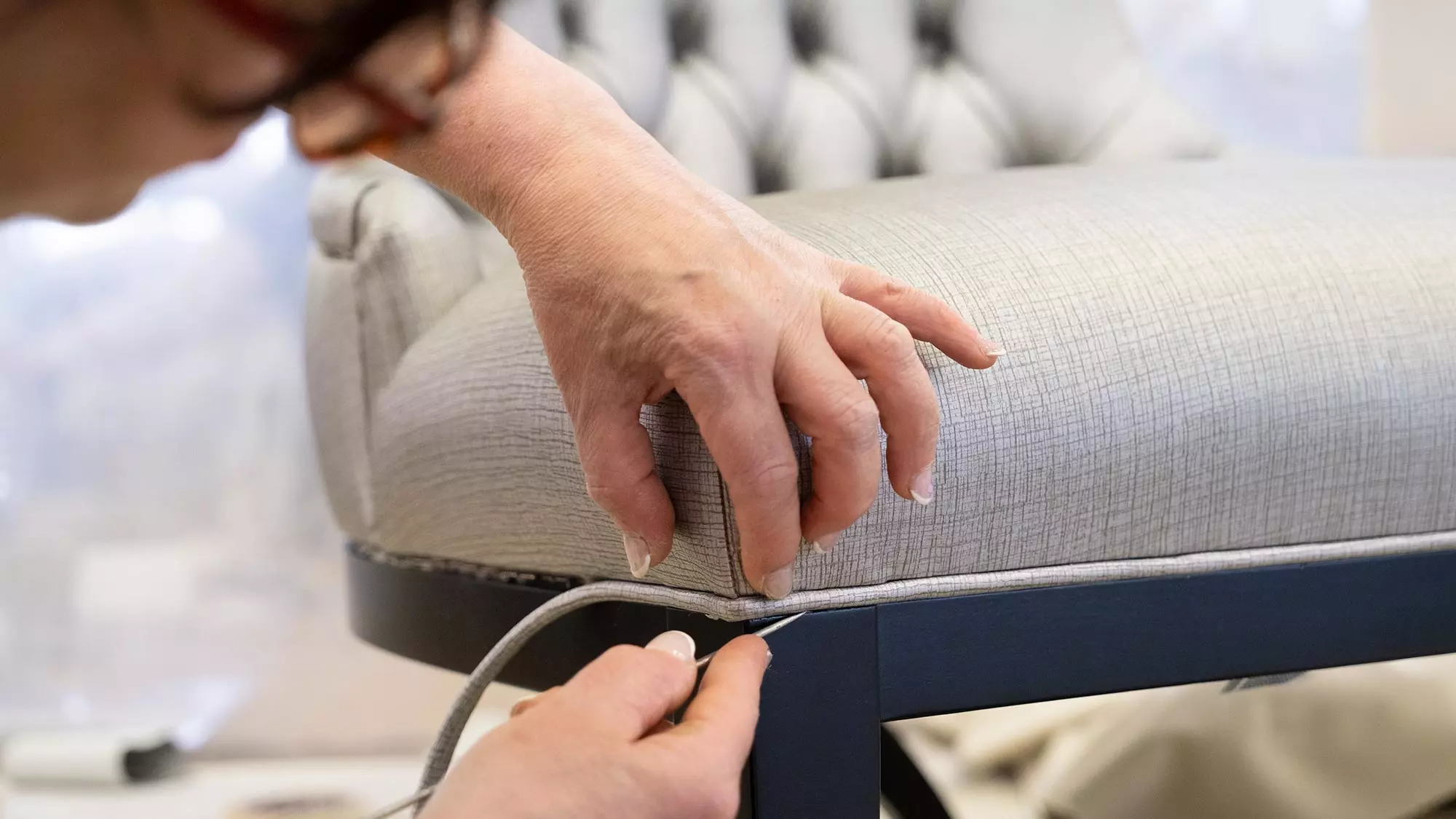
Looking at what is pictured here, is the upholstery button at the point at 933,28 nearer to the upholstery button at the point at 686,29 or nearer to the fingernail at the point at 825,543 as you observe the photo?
the upholstery button at the point at 686,29

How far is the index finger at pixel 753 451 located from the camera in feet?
1.06

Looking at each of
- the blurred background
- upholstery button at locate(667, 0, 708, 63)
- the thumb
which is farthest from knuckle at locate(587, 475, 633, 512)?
the blurred background

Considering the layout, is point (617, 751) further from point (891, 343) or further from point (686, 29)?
point (686, 29)

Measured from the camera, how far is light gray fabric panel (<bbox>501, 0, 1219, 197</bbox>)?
880 millimetres

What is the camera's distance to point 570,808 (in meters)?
0.29

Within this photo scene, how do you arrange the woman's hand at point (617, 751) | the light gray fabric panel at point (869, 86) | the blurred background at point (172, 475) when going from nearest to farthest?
the woman's hand at point (617, 751)
the light gray fabric panel at point (869, 86)
the blurred background at point (172, 475)

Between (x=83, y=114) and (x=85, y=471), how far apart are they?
1.14 m

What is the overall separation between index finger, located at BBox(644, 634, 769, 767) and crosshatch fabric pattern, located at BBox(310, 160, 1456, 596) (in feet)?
0.08

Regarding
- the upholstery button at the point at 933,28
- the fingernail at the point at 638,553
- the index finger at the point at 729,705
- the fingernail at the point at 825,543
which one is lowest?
the index finger at the point at 729,705

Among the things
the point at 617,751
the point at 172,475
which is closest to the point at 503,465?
the point at 617,751

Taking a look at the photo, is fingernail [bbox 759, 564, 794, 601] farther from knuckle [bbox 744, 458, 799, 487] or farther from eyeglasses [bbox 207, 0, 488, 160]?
eyeglasses [bbox 207, 0, 488, 160]

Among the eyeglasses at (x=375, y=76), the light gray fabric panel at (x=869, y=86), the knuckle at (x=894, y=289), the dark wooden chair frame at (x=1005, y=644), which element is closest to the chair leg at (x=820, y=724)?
the dark wooden chair frame at (x=1005, y=644)

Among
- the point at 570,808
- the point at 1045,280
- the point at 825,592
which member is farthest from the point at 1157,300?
the point at 570,808

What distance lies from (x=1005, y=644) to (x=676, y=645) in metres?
0.12
